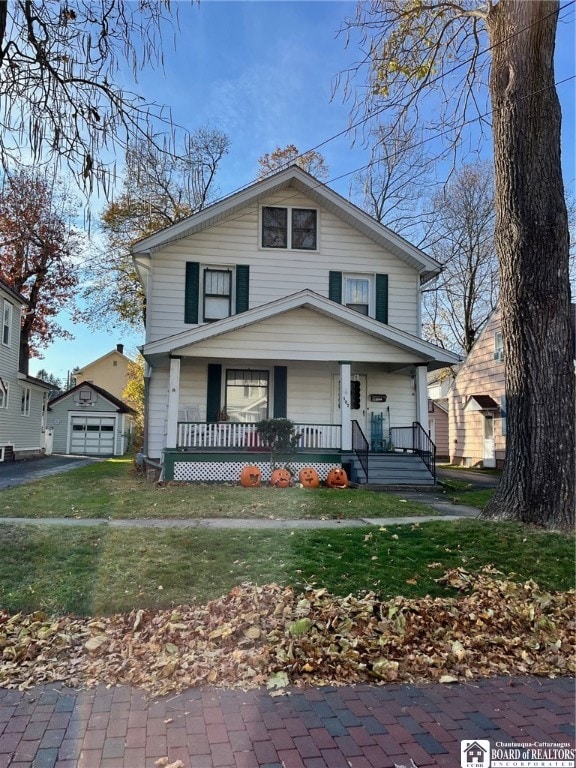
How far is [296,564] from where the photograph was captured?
18.1 ft

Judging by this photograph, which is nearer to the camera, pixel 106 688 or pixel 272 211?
pixel 106 688

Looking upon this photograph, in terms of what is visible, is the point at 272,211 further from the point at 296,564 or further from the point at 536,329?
the point at 296,564

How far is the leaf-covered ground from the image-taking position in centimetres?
364

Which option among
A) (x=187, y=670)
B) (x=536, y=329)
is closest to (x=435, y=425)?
(x=536, y=329)

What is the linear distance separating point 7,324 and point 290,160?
543 inches

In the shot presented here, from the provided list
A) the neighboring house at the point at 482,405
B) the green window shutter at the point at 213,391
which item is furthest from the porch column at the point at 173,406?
the neighboring house at the point at 482,405

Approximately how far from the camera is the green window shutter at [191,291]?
48.1ft

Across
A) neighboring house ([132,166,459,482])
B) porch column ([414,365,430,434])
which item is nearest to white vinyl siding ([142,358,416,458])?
neighboring house ([132,166,459,482])

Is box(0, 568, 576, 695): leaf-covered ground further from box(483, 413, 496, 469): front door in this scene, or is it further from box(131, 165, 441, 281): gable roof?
box(483, 413, 496, 469): front door

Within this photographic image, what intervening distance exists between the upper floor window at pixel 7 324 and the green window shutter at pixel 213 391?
12.2m

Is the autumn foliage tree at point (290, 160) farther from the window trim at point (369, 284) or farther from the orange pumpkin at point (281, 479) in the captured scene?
the orange pumpkin at point (281, 479)

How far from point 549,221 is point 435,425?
75.2 ft

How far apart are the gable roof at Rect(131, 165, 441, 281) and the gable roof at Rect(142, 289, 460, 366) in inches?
123

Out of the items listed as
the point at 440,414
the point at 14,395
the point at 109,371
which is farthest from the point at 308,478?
the point at 109,371
